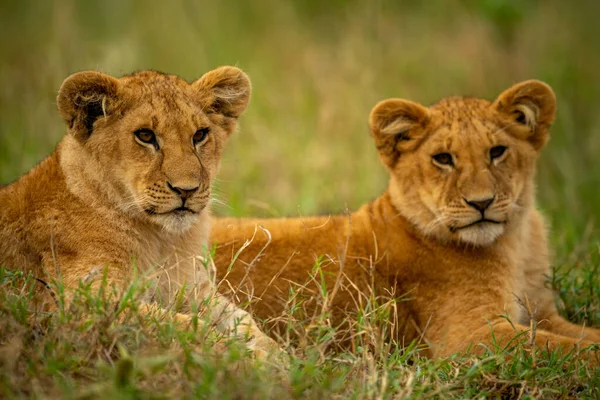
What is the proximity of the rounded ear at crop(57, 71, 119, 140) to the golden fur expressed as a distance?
0.98 m

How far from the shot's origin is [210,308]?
3688mm

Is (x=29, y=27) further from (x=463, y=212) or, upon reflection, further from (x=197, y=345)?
(x=197, y=345)

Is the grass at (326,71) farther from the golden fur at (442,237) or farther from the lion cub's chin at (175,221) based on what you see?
the lion cub's chin at (175,221)

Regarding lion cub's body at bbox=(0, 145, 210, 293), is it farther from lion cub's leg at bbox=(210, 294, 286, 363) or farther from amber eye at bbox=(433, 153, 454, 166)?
amber eye at bbox=(433, 153, 454, 166)

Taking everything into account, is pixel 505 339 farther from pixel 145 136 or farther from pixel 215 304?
pixel 145 136

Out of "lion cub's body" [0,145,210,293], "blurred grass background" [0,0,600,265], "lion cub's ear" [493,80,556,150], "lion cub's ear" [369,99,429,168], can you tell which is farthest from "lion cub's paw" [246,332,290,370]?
"blurred grass background" [0,0,600,265]

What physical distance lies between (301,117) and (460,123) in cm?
395

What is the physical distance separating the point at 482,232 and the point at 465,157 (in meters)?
0.41

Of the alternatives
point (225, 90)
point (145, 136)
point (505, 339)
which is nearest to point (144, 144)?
Answer: point (145, 136)

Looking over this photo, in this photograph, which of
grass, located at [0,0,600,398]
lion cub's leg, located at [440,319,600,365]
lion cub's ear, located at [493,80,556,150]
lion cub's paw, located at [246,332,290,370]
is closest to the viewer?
lion cub's paw, located at [246,332,290,370]

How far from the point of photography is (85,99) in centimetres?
407

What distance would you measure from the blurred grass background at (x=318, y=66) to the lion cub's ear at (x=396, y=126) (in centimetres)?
175

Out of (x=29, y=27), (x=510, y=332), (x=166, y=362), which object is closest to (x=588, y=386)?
(x=510, y=332)

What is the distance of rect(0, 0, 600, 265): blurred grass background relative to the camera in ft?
25.7
